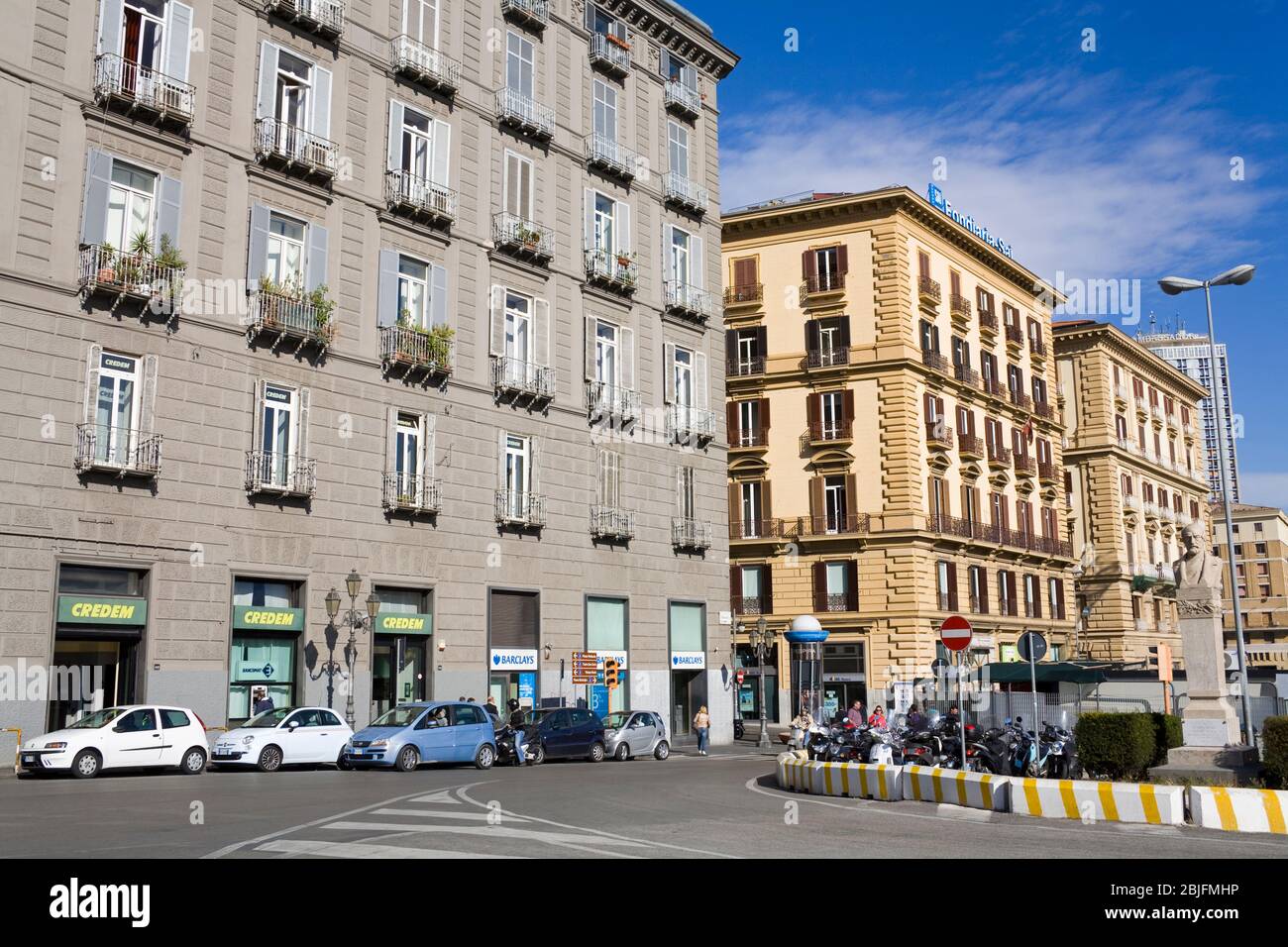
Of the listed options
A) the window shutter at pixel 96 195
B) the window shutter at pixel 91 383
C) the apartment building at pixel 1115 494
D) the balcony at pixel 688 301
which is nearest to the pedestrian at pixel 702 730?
the balcony at pixel 688 301

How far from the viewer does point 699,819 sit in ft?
52.6

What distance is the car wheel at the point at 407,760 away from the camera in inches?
1003

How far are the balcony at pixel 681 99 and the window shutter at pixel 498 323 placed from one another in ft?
38.4

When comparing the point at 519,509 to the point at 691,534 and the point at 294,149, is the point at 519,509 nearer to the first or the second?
the point at 691,534

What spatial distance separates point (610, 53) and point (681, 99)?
150 inches

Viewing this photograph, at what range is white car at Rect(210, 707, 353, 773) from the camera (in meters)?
24.9

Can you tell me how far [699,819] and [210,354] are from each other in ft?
56.6

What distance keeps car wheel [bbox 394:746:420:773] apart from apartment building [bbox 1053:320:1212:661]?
55.1 metres

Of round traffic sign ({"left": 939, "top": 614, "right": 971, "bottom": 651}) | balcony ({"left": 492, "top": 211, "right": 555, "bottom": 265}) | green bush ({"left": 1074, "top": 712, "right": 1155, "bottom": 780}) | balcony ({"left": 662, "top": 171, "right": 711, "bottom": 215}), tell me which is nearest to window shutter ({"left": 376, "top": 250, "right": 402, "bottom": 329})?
balcony ({"left": 492, "top": 211, "right": 555, "bottom": 265})

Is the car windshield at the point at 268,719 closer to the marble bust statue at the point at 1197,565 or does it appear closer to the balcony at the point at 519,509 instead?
the balcony at the point at 519,509

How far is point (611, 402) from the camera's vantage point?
1527 inches

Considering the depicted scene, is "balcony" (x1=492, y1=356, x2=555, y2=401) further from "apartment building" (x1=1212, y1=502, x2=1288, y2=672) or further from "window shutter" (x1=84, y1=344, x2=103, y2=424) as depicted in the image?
"apartment building" (x1=1212, y1=502, x2=1288, y2=672)

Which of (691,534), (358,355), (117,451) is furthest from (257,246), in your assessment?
(691,534)
